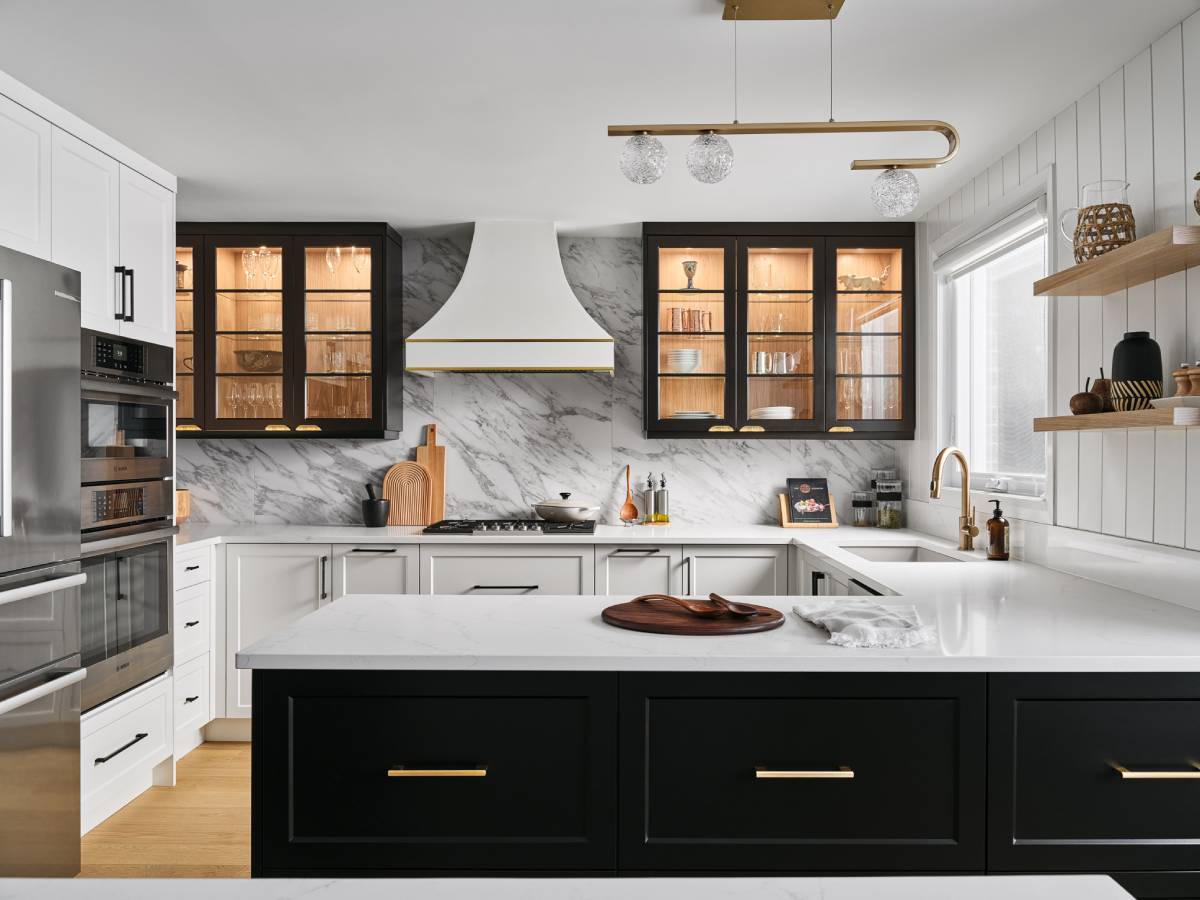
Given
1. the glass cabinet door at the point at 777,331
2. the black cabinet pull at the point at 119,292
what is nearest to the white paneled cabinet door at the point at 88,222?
the black cabinet pull at the point at 119,292

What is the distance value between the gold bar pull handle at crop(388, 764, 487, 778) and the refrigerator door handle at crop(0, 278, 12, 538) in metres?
1.48

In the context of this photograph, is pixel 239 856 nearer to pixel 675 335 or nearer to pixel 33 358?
pixel 33 358

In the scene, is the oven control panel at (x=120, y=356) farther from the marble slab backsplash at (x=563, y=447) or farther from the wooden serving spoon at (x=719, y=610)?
the wooden serving spoon at (x=719, y=610)

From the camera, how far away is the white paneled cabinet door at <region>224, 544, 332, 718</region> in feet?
13.2

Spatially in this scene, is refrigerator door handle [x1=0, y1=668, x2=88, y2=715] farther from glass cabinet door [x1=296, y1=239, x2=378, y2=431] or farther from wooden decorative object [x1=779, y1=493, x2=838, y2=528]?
wooden decorative object [x1=779, y1=493, x2=838, y2=528]

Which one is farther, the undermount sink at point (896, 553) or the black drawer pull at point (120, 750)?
the undermount sink at point (896, 553)

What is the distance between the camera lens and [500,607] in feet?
6.92

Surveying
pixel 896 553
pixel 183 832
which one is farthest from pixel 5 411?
pixel 896 553

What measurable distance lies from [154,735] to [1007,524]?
334 cm

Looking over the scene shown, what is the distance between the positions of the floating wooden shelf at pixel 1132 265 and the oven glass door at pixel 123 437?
3025 millimetres

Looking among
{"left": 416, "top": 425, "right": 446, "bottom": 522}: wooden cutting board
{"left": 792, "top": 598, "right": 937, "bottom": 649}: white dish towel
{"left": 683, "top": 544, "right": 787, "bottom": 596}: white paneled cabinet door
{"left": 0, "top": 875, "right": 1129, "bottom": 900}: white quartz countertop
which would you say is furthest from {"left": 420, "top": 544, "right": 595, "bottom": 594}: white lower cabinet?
{"left": 0, "top": 875, "right": 1129, "bottom": 900}: white quartz countertop

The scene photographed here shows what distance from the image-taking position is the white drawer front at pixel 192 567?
12.0 ft

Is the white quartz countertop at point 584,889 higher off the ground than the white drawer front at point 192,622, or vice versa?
the white quartz countertop at point 584,889

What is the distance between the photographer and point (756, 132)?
1.99 metres
